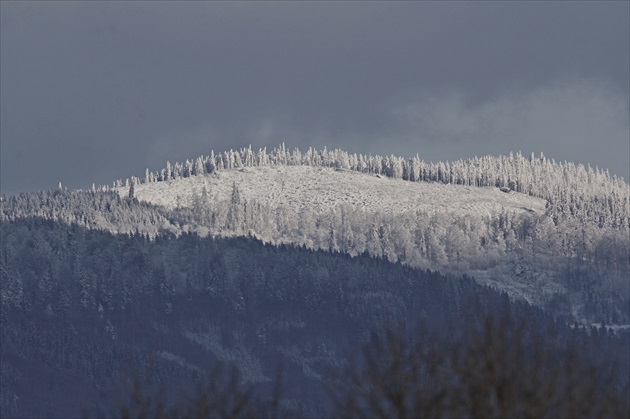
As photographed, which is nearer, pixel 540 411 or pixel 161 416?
pixel 540 411

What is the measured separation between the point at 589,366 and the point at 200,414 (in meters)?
24.2

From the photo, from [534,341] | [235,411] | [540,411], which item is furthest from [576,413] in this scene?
[235,411]

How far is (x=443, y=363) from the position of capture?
10712 centimetres

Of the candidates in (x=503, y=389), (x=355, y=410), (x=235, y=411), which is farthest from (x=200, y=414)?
(x=503, y=389)

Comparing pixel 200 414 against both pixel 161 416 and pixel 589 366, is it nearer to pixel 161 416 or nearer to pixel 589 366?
pixel 161 416

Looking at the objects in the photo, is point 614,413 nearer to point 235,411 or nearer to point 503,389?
point 503,389

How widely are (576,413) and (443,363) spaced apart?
11.0 m

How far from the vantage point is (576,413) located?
3888 inches

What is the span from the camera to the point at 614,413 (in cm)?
10269

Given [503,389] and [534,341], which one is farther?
[534,341]

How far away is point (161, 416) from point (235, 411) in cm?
436

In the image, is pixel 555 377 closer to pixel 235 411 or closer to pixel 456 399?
pixel 456 399

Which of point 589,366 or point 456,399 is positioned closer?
point 456,399

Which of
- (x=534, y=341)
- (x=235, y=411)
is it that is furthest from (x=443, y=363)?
(x=235, y=411)
